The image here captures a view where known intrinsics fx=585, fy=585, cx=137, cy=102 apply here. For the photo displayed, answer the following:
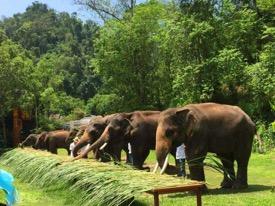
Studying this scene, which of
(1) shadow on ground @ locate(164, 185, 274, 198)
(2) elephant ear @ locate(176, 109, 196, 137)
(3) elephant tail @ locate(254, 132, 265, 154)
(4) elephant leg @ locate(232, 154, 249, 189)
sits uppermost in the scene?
(2) elephant ear @ locate(176, 109, 196, 137)

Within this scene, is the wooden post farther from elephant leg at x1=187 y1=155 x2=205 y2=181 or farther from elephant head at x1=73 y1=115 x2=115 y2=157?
elephant leg at x1=187 y1=155 x2=205 y2=181

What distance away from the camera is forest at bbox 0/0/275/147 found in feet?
93.6

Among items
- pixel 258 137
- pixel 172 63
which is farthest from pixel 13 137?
pixel 258 137

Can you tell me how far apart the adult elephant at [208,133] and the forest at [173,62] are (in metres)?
8.22

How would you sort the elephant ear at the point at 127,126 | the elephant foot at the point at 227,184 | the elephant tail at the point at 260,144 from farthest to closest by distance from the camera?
the elephant tail at the point at 260,144 → the elephant ear at the point at 127,126 → the elephant foot at the point at 227,184

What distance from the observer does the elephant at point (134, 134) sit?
16.1 m

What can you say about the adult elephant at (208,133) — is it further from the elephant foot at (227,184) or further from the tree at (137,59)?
the tree at (137,59)

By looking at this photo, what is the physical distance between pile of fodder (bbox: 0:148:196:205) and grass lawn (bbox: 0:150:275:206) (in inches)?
10.7

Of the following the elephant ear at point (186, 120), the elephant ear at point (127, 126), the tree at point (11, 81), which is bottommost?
the elephant ear at point (127, 126)

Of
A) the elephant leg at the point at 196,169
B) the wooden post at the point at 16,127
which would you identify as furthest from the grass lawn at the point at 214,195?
the wooden post at the point at 16,127

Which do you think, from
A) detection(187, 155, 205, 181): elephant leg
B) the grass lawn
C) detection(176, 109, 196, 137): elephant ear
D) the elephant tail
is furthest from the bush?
detection(187, 155, 205, 181): elephant leg

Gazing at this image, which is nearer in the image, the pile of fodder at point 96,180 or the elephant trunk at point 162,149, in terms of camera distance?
the pile of fodder at point 96,180

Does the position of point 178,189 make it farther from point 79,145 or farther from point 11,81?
point 11,81

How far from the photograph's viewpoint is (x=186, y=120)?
43.6 feet
